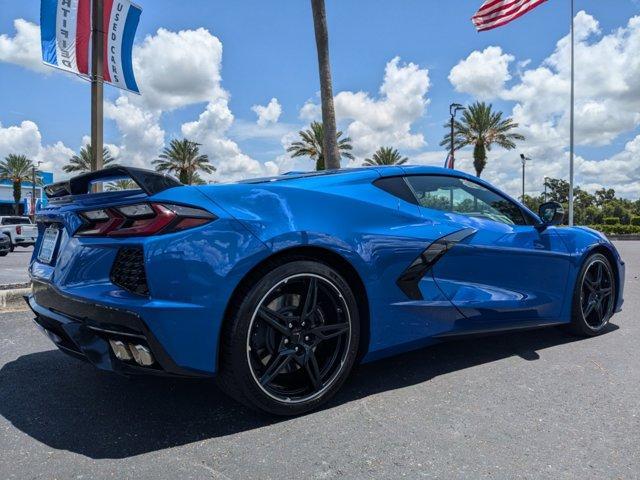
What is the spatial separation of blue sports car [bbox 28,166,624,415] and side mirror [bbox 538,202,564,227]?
565mm

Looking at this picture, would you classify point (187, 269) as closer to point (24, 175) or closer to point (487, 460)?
point (487, 460)

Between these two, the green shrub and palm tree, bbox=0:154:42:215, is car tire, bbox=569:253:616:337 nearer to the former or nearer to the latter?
the green shrub

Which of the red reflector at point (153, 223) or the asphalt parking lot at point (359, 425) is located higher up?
the red reflector at point (153, 223)

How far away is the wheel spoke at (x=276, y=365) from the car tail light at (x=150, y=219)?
75cm

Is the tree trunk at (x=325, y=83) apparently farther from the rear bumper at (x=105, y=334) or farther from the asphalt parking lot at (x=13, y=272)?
the rear bumper at (x=105, y=334)

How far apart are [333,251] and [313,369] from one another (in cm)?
61

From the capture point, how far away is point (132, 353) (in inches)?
84.7

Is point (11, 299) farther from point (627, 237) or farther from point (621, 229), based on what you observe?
point (621, 229)

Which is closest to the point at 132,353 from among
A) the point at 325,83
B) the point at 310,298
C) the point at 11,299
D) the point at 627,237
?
the point at 310,298

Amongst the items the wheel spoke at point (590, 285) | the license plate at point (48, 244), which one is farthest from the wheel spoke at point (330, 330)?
the wheel spoke at point (590, 285)

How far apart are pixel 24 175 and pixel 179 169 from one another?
75.4 feet

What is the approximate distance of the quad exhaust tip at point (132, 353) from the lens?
6.97ft

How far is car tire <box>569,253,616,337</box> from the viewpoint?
3924mm

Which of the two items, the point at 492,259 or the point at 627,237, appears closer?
the point at 492,259
